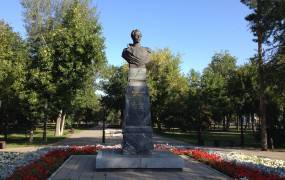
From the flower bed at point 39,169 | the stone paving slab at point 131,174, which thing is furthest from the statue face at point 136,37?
the flower bed at point 39,169

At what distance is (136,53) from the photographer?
53.8 ft

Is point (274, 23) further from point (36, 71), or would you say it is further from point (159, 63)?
point (159, 63)

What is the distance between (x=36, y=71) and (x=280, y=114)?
2008 centimetres

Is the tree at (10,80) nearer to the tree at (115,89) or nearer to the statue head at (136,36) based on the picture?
the statue head at (136,36)

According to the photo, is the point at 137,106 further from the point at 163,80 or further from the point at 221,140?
the point at 163,80

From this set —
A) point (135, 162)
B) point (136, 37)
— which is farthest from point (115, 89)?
point (135, 162)

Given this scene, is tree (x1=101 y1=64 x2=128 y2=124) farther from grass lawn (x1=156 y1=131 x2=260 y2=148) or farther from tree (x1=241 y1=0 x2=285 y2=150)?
tree (x1=241 y1=0 x2=285 y2=150)

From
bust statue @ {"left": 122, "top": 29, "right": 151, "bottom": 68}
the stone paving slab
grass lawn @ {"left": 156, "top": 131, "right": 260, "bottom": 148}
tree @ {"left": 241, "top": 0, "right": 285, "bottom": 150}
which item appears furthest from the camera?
grass lawn @ {"left": 156, "top": 131, "right": 260, "bottom": 148}

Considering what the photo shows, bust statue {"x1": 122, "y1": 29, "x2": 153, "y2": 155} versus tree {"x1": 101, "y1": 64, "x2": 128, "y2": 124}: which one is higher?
tree {"x1": 101, "y1": 64, "x2": 128, "y2": 124}

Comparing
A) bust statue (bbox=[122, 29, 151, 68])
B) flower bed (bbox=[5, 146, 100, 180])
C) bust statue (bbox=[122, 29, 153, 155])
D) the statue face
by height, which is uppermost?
the statue face

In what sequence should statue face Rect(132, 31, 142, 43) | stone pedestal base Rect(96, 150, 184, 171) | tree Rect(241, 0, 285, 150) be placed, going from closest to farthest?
stone pedestal base Rect(96, 150, 184, 171) → statue face Rect(132, 31, 142, 43) → tree Rect(241, 0, 285, 150)

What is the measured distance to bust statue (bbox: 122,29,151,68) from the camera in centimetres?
1638

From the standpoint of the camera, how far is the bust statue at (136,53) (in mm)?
16375

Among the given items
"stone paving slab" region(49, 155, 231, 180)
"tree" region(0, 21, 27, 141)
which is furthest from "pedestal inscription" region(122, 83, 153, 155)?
"tree" region(0, 21, 27, 141)
